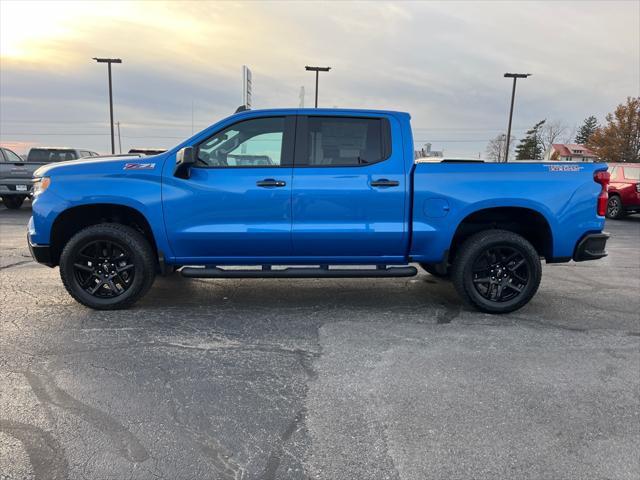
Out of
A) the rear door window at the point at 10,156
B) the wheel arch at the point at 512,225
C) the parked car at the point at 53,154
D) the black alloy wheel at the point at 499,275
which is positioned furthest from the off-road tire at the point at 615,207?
the rear door window at the point at 10,156

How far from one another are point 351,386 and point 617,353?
2365 mm

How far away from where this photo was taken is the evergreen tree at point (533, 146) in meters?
72.0

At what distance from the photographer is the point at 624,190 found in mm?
14844

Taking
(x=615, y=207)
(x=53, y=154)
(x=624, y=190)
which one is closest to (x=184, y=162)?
(x=53, y=154)

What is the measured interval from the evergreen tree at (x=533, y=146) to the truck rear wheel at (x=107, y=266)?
75.7 m

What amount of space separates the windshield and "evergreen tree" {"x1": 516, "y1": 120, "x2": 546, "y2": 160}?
6931cm

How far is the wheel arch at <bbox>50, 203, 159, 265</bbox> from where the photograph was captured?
15.3 feet

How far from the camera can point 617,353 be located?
395 centimetres

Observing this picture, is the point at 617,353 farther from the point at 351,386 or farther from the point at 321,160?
the point at 321,160

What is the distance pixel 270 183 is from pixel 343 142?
2.80ft

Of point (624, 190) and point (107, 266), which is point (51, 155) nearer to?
point (107, 266)

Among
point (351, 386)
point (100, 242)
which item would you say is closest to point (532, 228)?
point (351, 386)

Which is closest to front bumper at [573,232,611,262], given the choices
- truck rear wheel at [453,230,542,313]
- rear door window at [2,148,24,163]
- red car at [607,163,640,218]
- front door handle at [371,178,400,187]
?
truck rear wheel at [453,230,542,313]

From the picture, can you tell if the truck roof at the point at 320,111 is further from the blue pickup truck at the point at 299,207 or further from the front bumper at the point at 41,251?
the front bumper at the point at 41,251
